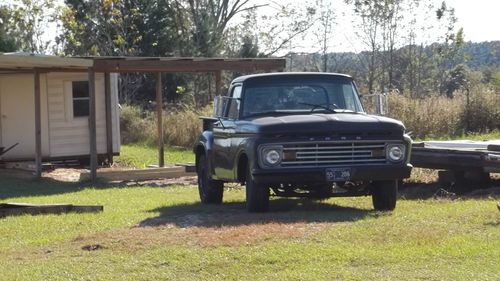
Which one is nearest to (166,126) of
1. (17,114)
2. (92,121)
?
(17,114)

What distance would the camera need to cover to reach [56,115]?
2331 cm

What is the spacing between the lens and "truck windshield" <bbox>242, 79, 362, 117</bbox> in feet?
40.5

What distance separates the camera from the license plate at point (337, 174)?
11359 mm

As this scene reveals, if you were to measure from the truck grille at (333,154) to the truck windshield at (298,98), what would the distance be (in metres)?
0.93

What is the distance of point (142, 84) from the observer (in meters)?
42.5

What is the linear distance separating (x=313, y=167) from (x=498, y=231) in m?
2.68

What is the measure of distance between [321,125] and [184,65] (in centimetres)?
1013

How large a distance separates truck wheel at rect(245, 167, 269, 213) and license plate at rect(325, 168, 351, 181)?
829 millimetres

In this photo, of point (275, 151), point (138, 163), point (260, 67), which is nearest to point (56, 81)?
point (138, 163)

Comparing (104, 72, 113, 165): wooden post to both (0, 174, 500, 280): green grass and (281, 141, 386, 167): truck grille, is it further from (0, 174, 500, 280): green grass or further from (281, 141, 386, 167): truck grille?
(281, 141, 386, 167): truck grille

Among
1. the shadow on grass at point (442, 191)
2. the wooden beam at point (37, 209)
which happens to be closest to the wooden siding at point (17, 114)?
the wooden beam at point (37, 209)

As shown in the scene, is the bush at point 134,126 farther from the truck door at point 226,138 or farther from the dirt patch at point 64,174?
the truck door at point 226,138

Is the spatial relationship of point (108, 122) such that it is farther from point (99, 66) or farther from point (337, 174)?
point (337, 174)

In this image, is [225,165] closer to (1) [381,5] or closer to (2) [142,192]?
(2) [142,192]
